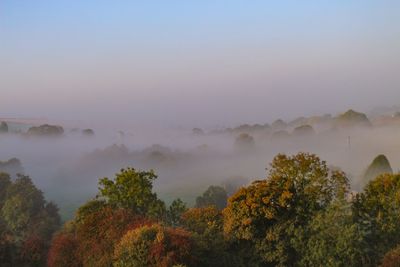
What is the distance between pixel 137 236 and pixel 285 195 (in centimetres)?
1123

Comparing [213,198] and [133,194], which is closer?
[133,194]

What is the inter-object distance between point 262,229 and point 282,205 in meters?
2.33

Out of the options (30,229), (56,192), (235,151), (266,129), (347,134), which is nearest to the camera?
(30,229)

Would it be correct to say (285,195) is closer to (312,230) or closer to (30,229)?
(312,230)

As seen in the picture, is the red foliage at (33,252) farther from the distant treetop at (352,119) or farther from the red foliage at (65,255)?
the distant treetop at (352,119)

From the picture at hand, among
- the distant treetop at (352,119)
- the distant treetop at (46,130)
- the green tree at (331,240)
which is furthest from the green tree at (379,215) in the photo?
the distant treetop at (46,130)

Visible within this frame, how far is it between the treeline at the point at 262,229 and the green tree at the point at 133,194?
85mm

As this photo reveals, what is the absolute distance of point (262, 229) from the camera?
34344mm

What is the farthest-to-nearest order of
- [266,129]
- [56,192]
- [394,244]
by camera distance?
[266,129] < [56,192] < [394,244]

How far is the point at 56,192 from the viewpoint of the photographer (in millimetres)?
120125

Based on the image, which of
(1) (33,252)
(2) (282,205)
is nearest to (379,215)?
(2) (282,205)

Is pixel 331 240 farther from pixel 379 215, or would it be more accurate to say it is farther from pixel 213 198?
pixel 213 198

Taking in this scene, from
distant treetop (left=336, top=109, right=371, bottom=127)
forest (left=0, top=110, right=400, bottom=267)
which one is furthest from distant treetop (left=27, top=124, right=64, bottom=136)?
forest (left=0, top=110, right=400, bottom=267)

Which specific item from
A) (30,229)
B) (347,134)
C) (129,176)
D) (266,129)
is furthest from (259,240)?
(266,129)
